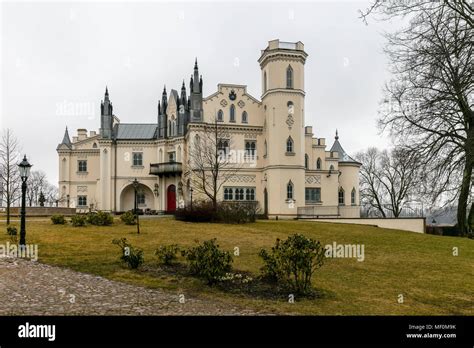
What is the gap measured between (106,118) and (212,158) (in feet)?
53.3

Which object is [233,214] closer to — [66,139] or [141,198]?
[141,198]

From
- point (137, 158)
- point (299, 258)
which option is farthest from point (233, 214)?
point (137, 158)

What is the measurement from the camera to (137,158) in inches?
1866

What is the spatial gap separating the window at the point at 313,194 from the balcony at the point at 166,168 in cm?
1356

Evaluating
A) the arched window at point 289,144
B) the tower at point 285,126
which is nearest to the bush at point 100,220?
the tower at point 285,126

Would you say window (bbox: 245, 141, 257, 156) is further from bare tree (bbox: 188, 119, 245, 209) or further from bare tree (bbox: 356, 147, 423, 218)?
bare tree (bbox: 356, 147, 423, 218)

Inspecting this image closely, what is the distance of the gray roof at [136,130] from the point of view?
48.8 metres

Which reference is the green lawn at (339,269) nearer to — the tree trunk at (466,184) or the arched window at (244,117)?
the tree trunk at (466,184)
